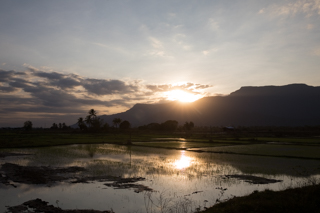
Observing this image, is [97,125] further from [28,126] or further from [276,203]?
[276,203]

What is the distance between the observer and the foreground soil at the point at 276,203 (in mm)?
7836

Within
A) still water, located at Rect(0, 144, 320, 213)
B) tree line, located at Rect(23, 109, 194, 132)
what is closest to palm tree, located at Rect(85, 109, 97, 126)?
→ tree line, located at Rect(23, 109, 194, 132)

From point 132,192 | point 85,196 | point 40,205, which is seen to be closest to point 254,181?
point 132,192

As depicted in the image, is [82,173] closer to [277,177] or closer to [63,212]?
[63,212]

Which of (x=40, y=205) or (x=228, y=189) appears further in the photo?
(x=228, y=189)

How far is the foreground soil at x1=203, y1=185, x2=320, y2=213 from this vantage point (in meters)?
7.84

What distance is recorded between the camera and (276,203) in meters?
8.18

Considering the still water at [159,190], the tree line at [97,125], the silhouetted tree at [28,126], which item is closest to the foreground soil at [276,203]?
the still water at [159,190]

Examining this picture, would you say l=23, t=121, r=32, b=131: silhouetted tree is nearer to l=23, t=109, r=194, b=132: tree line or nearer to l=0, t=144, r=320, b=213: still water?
l=23, t=109, r=194, b=132: tree line

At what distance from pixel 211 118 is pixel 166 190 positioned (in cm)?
19089

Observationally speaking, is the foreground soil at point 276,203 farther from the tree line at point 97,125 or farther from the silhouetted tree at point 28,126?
the silhouetted tree at point 28,126

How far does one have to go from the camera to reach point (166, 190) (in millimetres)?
11469

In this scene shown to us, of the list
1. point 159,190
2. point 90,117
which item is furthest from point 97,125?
point 159,190

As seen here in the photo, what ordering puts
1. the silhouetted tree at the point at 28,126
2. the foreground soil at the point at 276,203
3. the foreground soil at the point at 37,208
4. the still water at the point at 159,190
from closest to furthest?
1. the foreground soil at the point at 276,203
2. the foreground soil at the point at 37,208
3. the still water at the point at 159,190
4. the silhouetted tree at the point at 28,126
